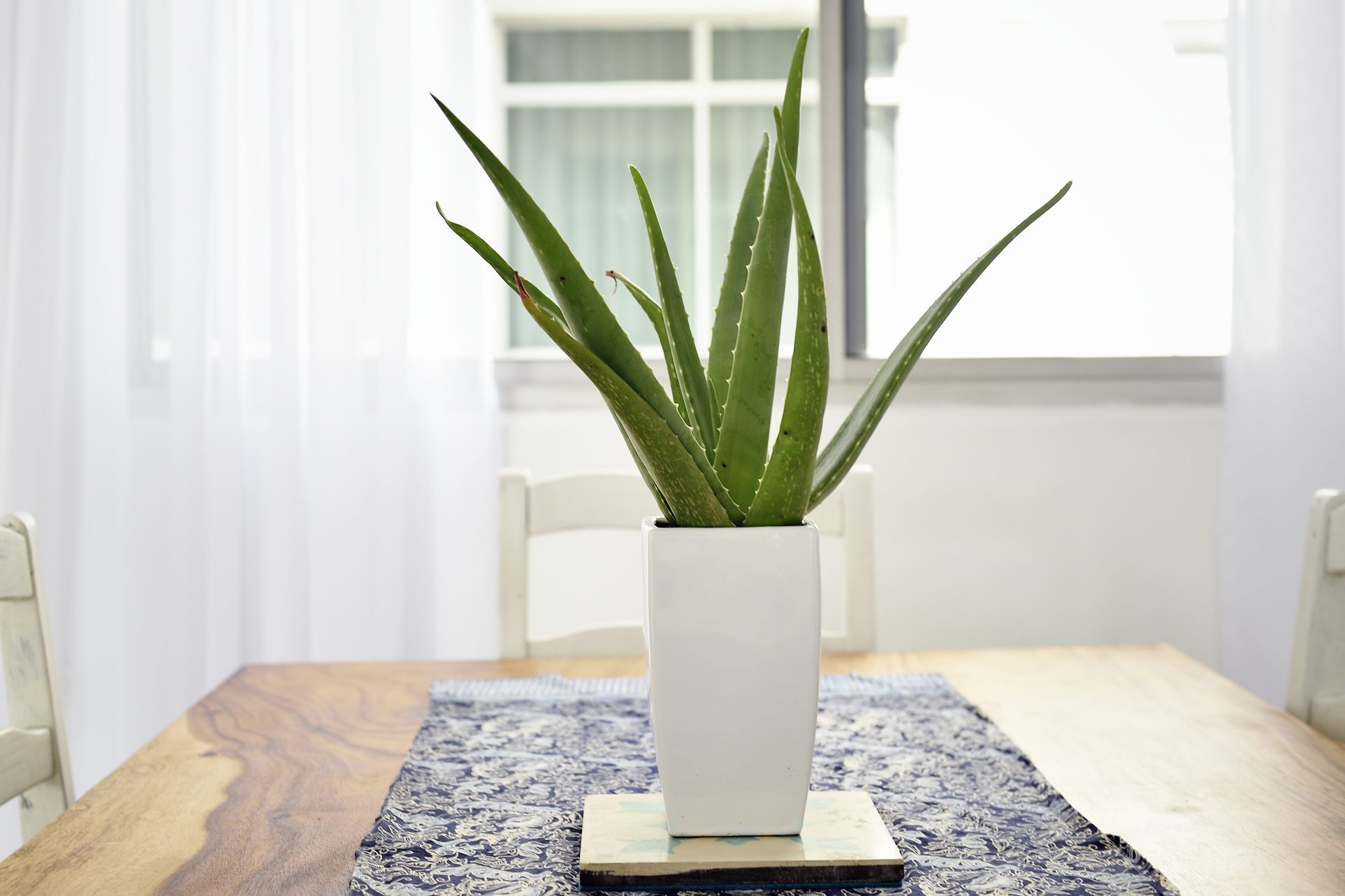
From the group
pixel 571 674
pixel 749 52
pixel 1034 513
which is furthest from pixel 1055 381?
pixel 571 674

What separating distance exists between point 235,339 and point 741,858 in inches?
64.0

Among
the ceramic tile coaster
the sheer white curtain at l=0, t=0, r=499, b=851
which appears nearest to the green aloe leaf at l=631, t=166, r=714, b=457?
the ceramic tile coaster

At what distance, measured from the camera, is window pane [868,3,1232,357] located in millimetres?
2039

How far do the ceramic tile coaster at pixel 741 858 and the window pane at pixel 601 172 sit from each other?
5.29ft

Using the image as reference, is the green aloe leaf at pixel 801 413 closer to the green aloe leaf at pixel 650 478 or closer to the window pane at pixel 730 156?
the green aloe leaf at pixel 650 478

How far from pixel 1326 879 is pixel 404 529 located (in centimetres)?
162

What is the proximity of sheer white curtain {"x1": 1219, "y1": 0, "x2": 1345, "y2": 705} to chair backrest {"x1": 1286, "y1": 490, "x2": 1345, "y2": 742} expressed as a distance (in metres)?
0.93

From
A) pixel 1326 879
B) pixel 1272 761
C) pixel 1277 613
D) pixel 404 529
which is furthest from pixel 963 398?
pixel 1326 879

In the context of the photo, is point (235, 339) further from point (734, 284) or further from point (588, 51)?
point (734, 284)

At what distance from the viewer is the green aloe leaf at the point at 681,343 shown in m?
0.66

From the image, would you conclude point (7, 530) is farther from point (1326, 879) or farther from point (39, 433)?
point (39, 433)

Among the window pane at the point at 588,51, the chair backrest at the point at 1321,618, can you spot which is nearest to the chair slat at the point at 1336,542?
the chair backrest at the point at 1321,618

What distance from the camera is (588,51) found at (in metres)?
2.16

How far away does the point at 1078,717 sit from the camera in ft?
3.03
